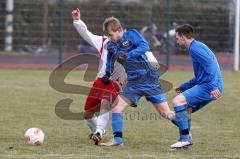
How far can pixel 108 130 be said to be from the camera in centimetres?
1055

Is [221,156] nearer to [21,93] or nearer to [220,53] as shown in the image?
[21,93]

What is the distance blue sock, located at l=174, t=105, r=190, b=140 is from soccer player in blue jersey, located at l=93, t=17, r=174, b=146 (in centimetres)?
32

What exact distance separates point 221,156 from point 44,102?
640 cm

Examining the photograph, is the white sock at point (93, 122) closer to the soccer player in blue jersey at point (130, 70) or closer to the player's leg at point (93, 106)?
the player's leg at point (93, 106)

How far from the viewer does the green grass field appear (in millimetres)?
8188

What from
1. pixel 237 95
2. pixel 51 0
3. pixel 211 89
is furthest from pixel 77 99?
pixel 51 0

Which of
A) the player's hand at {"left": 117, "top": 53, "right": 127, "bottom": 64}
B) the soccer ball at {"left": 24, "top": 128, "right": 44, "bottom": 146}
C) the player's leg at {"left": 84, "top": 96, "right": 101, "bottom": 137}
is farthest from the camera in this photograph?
the player's leg at {"left": 84, "top": 96, "right": 101, "bottom": 137}

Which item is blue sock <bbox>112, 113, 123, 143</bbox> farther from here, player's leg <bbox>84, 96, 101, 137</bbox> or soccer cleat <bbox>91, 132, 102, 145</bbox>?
player's leg <bbox>84, 96, 101, 137</bbox>

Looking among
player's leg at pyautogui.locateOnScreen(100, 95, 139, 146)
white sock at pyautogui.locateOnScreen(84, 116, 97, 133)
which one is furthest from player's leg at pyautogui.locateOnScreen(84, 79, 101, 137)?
player's leg at pyautogui.locateOnScreen(100, 95, 139, 146)

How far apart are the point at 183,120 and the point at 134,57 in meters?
0.99

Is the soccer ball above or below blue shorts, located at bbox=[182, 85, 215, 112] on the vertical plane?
A: below

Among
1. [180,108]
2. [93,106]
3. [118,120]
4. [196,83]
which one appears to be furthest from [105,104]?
[196,83]

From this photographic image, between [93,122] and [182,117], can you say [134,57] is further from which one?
→ [93,122]

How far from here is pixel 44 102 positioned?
13875 millimetres
